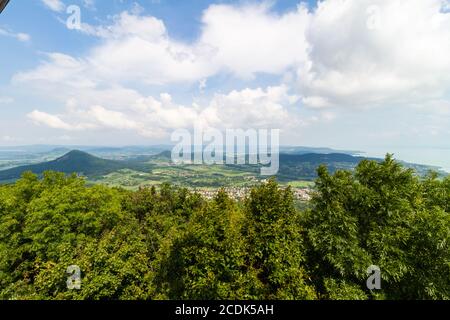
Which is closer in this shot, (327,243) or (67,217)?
(327,243)

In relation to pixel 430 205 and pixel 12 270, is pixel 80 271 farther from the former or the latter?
pixel 430 205

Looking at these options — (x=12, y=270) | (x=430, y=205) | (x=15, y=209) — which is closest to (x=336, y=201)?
(x=430, y=205)

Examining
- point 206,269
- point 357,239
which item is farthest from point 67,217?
point 357,239

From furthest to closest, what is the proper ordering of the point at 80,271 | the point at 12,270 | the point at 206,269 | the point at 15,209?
the point at 15,209 → the point at 12,270 → the point at 80,271 → the point at 206,269

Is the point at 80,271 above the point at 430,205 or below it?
below
